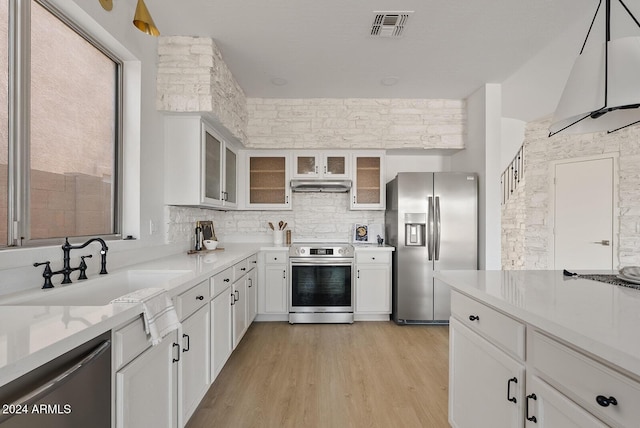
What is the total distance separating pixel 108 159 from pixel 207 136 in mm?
931

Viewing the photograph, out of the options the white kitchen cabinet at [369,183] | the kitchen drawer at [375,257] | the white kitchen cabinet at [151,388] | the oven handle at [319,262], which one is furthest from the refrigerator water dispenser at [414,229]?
the white kitchen cabinet at [151,388]

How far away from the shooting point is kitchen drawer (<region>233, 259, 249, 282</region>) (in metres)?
2.76

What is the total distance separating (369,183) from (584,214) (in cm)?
316

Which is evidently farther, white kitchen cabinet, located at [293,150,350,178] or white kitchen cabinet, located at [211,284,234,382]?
white kitchen cabinet, located at [293,150,350,178]

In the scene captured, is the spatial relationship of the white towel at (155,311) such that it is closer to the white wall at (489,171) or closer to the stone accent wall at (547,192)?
the white wall at (489,171)

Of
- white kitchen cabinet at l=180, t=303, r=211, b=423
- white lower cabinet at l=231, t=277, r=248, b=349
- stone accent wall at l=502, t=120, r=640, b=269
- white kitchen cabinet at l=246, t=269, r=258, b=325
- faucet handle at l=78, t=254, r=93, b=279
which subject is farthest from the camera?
stone accent wall at l=502, t=120, r=640, b=269

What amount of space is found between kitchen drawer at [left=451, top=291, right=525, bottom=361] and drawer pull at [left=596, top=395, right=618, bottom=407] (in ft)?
1.05

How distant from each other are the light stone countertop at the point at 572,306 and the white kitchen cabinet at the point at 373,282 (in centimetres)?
206

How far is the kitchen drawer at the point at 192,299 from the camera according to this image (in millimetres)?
1656

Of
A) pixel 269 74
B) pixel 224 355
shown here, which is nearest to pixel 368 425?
pixel 224 355

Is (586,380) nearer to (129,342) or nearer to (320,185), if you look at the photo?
(129,342)

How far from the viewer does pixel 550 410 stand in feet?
3.36

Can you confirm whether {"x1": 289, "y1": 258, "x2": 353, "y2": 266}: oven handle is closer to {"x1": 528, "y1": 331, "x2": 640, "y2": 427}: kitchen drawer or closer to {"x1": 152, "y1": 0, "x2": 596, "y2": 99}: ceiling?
{"x1": 152, "y1": 0, "x2": 596, "y2": 99}: ceiling

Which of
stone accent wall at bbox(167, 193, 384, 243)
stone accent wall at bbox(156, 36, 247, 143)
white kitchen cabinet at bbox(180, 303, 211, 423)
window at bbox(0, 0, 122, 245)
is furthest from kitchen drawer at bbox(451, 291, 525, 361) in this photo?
stone accent wall at bbox(167, 193, 384, 243)
